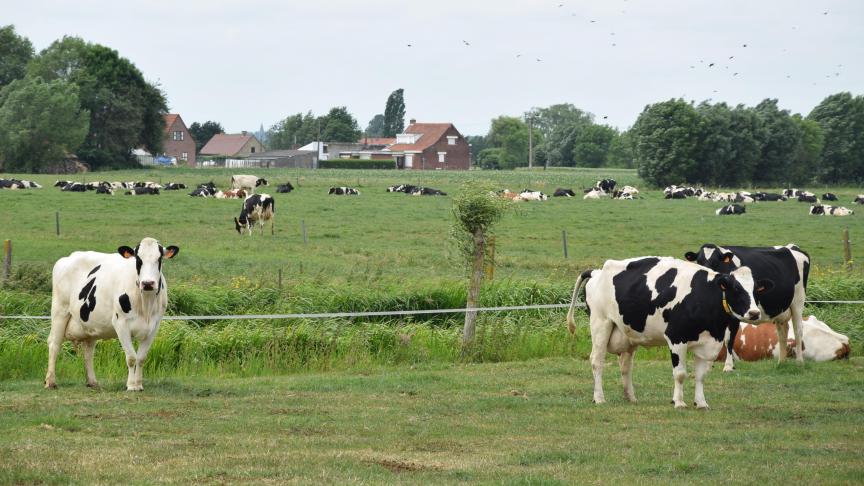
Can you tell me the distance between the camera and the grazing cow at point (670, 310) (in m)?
12.2

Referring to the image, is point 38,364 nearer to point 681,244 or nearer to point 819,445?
point 819,445

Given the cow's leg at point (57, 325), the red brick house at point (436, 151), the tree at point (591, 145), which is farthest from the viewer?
the tree at point (591, 145)

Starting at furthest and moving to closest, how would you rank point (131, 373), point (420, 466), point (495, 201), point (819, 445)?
point (495, 201), point (131, 373), point (819, 445), point (420, 466)

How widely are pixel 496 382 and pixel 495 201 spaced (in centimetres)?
437

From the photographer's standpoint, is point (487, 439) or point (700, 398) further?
point (700, 398)

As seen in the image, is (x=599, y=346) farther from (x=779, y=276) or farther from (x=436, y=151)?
(x=436, y=151)

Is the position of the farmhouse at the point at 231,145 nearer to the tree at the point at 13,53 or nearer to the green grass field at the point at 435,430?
the tree at the point at 13,53

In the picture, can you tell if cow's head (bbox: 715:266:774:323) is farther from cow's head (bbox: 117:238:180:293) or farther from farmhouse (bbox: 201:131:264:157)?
farmhouse (bbox: 201:131:264:157)

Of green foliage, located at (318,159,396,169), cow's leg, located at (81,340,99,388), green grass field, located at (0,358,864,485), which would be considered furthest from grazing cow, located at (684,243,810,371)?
green foliage, located at (318,159,396,169)

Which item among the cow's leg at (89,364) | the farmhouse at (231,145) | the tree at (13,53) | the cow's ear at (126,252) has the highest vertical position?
the tree at (13,53)

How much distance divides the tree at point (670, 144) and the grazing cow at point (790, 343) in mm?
73147

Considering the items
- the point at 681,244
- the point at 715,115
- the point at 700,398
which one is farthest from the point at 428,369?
the point at 715,115

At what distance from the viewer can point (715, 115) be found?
3597 inches

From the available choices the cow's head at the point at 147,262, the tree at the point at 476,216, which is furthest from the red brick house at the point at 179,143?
the cow's head at the point at 147,262
